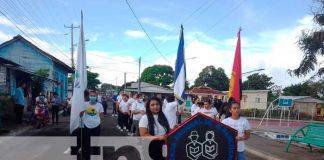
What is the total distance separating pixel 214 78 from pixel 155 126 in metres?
94.3

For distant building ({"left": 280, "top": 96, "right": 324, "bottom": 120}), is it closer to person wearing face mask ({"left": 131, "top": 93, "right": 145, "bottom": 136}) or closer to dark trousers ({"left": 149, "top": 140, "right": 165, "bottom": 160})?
person wearing face mask ({"left": 131, "top": 93, "right": 145, "bottom": 136})

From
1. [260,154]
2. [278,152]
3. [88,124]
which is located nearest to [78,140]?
[88,124]

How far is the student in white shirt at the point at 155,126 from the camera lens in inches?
224

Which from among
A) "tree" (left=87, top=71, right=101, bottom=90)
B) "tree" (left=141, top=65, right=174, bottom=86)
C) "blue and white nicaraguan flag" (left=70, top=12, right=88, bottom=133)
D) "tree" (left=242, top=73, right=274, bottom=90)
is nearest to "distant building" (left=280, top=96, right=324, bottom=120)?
"tree" (left=87, top=71, right=101, bottom=90)

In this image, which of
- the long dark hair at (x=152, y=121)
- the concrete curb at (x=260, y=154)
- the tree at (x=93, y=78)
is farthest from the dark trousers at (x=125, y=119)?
the tree at (x=93, y=78)

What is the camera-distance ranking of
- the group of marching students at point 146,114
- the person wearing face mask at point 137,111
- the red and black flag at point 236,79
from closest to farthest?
1. the group of marching students at point 146,114
2. the red and black flag at point 236,79
3. the person wearing face mask at point 137,111

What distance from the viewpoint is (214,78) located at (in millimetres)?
99188

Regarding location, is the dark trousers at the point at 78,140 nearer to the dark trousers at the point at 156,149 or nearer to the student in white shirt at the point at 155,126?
the student in white shirt at the point at 155,126

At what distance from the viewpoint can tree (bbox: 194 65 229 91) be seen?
98150 mm

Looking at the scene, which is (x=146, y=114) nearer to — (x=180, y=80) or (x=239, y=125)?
(x=239, y=125)

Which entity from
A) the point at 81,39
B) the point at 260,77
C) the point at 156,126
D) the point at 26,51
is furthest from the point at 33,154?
the point at 260,77

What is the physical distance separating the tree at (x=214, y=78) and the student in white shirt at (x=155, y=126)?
92.9m

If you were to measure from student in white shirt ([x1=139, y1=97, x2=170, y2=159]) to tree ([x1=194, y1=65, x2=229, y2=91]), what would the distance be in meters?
92.9
